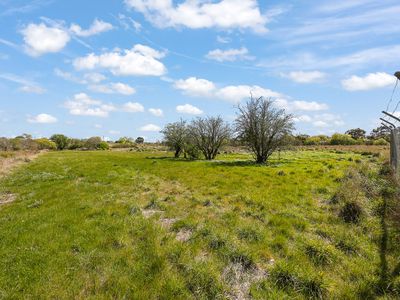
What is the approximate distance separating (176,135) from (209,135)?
6.45m

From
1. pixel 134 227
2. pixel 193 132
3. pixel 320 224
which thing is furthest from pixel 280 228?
pixel 193 132

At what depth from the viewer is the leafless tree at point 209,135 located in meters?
47.5

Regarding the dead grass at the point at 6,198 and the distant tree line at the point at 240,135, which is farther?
the distant tree line at the point at 240,135

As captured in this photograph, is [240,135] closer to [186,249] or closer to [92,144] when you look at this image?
[186,249]

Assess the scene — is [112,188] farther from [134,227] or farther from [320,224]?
[320,224]

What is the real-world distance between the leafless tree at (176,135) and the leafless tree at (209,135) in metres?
2.43

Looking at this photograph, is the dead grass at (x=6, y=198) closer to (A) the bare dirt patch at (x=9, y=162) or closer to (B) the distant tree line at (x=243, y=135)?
(A) the bare dirt patch at (x=9, y=162)

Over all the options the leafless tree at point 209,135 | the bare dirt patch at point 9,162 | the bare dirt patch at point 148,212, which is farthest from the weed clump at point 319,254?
the leafless tree at point 209,135

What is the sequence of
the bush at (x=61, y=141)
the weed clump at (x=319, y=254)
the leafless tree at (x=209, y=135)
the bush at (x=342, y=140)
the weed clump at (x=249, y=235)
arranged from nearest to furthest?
the weed clump at (x=319, y=254), the weed clump at (x=249, y=235), the leafless tree at (x=209, y=135), the bush at (x=342, y=140), the bush at (x=61, y=141)

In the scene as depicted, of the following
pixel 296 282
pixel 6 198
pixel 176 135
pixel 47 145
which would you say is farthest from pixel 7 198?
pixel 47 145

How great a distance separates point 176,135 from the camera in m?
51.7

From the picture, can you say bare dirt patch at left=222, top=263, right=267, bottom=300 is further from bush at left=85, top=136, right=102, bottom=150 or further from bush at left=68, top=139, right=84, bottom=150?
bush at left=68, top=139, right=84, bottom=150

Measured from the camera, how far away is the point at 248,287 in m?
6.12

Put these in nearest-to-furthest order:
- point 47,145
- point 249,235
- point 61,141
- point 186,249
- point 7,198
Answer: point 186,249 → point 249,235 → point 7,198 → point 47,145 → point 61,141
